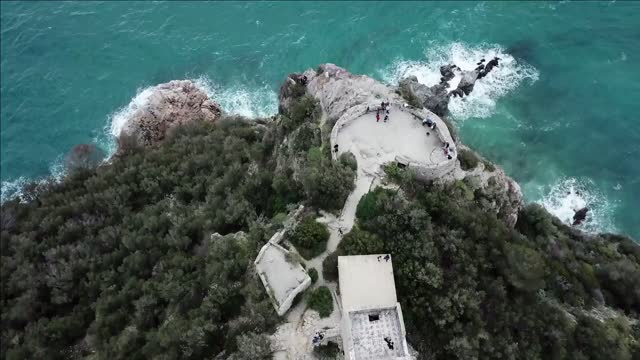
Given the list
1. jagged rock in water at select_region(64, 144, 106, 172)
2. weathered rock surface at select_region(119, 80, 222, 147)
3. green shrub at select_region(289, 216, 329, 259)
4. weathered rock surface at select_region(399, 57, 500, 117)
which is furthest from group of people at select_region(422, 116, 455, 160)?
jagged rock in water at select_region(64, 144, 106, 172)

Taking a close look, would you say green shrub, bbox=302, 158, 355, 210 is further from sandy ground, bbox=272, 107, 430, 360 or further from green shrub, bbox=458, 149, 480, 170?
green shrub, bbox=458, 149, 480, 170

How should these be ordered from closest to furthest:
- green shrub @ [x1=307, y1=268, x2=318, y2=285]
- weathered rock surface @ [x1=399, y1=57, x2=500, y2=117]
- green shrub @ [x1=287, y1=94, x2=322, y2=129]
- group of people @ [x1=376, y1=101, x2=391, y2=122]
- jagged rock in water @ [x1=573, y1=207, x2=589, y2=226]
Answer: green shrub @ [x1=307, y1=268, x2=318, y2=285], group of people @ [x1=376, y1=101, x2=391, y2=122], green shrub @ [x1=287, y1=94, x2=322, y2=129], jagged rock in water @ [x1=573, y1=207, x2=589, y2=226], weathered rock surface @ [x1=399, y1=57, x2=500, y2=117]

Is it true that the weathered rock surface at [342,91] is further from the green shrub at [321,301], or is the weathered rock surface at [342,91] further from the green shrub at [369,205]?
the green shrub at [321,301]

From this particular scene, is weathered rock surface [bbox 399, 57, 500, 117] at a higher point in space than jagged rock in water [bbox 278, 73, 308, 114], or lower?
lower

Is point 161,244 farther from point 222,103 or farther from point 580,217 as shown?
point 580,217

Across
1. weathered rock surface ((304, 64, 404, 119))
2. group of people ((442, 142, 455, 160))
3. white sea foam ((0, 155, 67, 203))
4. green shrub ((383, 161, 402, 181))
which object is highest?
weathered rock surface ((304, 64, 404, 119))

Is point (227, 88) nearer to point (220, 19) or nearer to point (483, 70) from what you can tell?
point (220, 19)

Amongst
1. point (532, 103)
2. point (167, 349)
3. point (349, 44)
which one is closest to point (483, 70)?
point (532, 103)

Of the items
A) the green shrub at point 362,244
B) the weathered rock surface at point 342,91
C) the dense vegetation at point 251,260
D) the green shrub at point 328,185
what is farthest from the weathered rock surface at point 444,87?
the green shrub at point 362,244
